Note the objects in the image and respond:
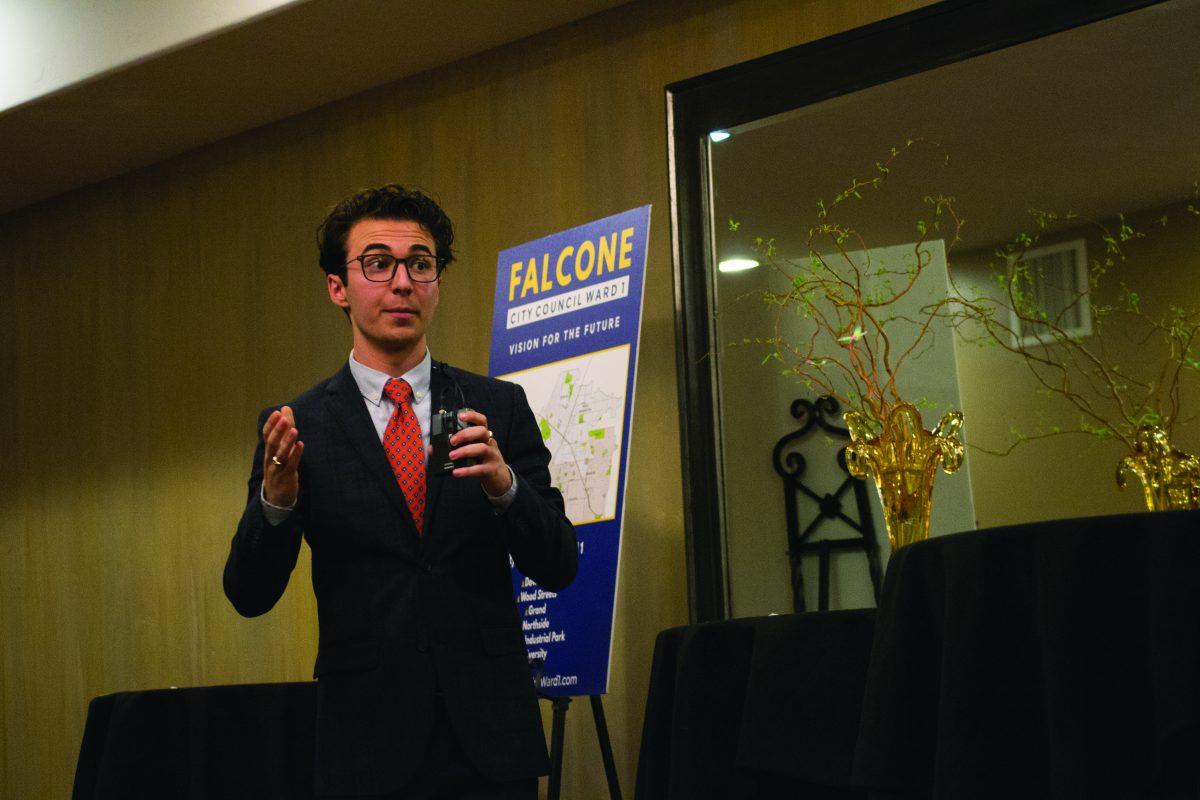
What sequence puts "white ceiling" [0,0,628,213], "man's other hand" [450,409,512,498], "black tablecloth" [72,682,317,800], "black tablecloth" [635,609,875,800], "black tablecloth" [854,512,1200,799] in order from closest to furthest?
1. "black tablecloth" [854,512,1200,799]
2. "man's other hand" [450,409,512,498]
3. "black tablecloth" [635,609,875,800]
4. "black tablecloth" [72,682,317,800]
5. "white ceiling" [0,0,628,213]

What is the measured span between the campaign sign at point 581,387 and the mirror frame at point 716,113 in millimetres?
585

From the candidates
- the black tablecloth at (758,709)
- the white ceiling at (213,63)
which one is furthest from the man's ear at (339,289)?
the white ceiling at (213,63)

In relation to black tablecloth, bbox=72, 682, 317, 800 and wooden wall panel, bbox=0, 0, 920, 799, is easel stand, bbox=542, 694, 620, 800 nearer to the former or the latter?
black tablecloth, bbox=72, 682, 317, 800

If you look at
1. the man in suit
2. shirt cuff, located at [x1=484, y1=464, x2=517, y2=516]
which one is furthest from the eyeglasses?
shirt cuff, located at [x1=484, y1=464, x2=517, y2=516]

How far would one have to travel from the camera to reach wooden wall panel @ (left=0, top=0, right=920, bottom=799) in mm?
4500

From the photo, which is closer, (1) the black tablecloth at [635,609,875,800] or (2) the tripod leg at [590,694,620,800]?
(1) the black tablecloth at [635,609,875,800]

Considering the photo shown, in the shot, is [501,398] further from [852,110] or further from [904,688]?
[852,110]

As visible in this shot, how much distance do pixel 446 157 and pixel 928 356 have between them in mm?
2157

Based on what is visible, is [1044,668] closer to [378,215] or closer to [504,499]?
[504,499]

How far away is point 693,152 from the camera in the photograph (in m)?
4.48

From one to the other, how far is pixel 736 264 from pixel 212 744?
2.22 metres

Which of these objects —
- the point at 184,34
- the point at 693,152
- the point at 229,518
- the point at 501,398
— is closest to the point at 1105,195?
the point at 693,152

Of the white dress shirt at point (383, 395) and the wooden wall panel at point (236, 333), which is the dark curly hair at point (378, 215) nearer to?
the white dress shirt at point (383, 395)

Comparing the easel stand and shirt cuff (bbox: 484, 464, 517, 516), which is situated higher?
shirt cuff (bbox: 484, 464, 517, 516)
